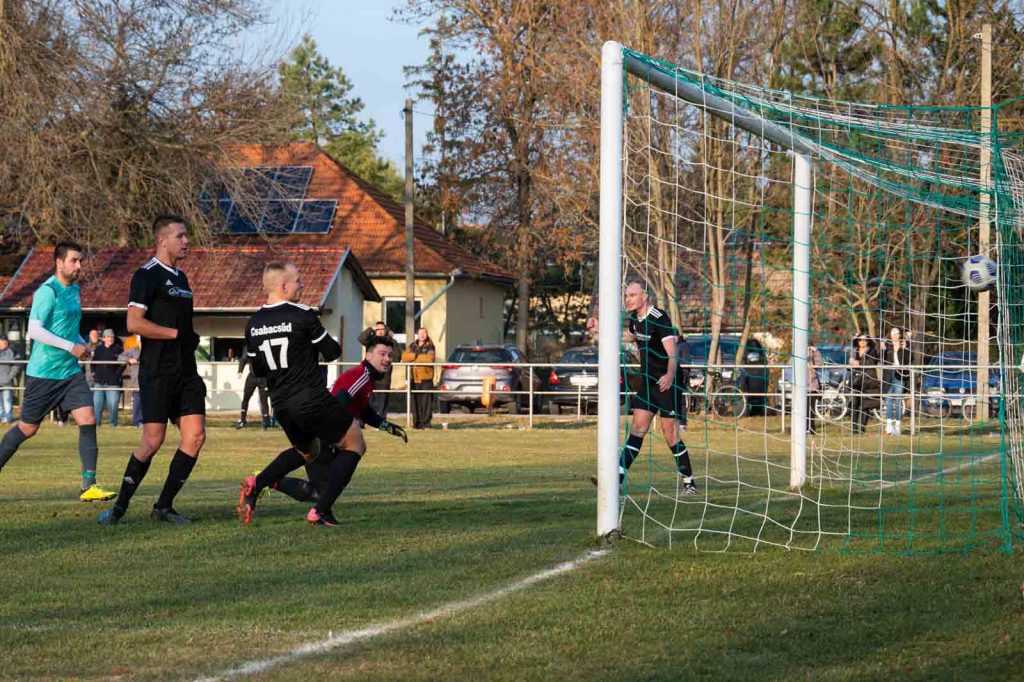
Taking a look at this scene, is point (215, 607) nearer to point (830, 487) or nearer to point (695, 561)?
point (695, 561)

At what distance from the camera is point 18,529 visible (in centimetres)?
887

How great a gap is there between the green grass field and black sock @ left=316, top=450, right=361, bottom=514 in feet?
0.77

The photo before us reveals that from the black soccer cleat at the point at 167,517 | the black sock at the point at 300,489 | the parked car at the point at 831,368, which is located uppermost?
the parked car at the point at 831,368

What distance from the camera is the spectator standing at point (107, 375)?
80.2 feet

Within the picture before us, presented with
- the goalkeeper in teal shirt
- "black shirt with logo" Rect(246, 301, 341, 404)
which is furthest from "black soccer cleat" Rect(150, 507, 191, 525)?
the goalkeeper in teal shirt

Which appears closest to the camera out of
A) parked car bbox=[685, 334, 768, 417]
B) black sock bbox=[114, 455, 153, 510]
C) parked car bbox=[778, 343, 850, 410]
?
black sock bbox=[114, 455, 153, 510]

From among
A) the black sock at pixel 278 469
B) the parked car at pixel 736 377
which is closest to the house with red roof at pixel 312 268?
the parked car at pixel 736 377

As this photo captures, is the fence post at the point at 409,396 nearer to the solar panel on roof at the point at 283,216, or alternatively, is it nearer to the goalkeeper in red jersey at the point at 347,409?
the solar panel on roof at the point at 283,216

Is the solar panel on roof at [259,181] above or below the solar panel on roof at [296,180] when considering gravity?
below

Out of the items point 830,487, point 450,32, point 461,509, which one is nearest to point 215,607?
point 461,509

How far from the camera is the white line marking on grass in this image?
16.3 ft

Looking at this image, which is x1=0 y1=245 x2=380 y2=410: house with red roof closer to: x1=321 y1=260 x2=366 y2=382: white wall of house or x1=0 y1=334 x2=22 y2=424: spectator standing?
x1=321 y1=260 x2=366 y2=382: white wall of house

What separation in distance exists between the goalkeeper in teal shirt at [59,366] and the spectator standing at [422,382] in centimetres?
1316

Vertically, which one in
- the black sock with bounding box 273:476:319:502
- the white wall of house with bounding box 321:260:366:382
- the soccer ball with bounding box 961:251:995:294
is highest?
the white wall of house with bounding box 321:260:366:382
